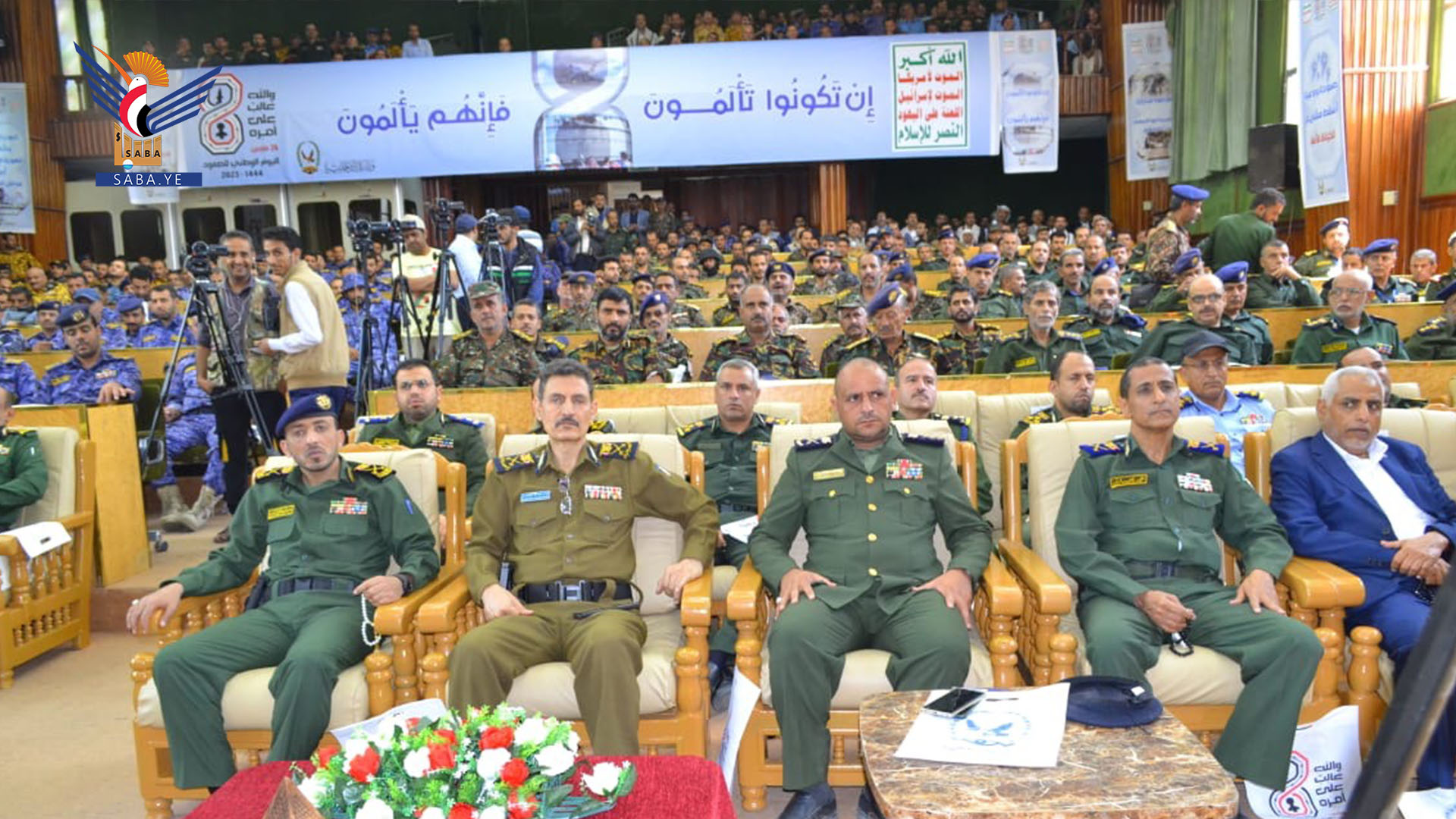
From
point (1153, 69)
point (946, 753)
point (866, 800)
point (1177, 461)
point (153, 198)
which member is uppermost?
point (1153, 69)

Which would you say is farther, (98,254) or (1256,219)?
(98,254)

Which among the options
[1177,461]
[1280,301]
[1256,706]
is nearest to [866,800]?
[1256,706]

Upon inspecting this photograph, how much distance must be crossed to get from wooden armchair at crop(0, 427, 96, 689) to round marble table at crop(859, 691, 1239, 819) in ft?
10.6

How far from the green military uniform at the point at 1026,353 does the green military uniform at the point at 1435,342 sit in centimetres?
172

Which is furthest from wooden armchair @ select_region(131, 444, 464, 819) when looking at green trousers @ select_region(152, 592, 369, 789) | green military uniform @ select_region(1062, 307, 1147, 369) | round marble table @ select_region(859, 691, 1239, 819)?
green military uniform @ select_region(1062, 307, 1147, 369)

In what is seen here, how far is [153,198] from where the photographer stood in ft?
40.1

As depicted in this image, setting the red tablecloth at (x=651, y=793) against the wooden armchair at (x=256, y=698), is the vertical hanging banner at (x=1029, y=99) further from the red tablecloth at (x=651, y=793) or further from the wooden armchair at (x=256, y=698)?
A: the red tablecloth at (x=651, y=793)

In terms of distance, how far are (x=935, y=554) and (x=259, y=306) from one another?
3266 mm

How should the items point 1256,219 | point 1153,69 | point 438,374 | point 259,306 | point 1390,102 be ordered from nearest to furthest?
1. point 259,306
2. point 438,374
3. point 1256,219
4. point 1390,102
5. point 1153,69

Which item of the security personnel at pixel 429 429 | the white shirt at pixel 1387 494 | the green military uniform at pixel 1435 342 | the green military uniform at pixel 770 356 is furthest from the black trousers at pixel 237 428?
the green military uniform at pixel 1435 342

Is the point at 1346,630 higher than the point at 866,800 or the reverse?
higher

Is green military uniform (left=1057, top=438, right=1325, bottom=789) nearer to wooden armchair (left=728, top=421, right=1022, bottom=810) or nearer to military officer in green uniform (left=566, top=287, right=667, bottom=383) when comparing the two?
wooden armchair (left=728, top=421, right=1022, bottom=810)

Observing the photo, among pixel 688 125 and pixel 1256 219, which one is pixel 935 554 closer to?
pixel 1256 219

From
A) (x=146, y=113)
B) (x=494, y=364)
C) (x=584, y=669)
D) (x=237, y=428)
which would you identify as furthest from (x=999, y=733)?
(x=146, y=113)
